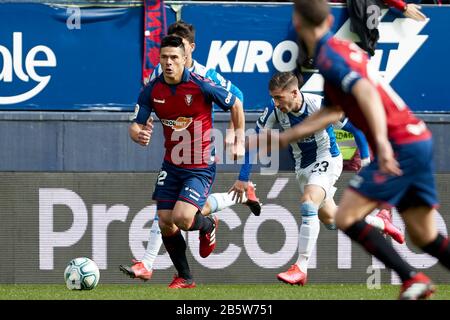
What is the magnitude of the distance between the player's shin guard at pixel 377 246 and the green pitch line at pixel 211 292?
1477 millimetres

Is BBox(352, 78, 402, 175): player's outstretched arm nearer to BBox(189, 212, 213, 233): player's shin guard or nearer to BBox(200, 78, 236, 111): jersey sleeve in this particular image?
BBox(200, 78, 236, 111): jersey sleeve

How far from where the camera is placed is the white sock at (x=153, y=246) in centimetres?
1004

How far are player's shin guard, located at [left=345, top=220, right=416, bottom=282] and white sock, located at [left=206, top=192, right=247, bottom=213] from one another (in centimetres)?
327

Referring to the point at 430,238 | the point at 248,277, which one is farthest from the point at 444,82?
the point at 430,238

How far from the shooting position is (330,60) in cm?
695

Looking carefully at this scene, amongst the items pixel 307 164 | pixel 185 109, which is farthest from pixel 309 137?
pixel 185 109

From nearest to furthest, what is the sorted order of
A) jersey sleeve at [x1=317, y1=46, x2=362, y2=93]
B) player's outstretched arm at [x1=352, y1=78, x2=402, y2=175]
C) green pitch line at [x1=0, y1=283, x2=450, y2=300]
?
player's outstretched arm at [x1=352, y1=78, x2=402, y2=175] < jersey sleeve at [x1=317, y1=46, x2=362, y2=93] < green pitch line at [x1=0, y1=283, x2=450, y2=300]

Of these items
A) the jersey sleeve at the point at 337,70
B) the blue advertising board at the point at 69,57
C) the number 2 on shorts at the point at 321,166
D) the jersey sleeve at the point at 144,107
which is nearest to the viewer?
the jersey sleeve at the point at 337,70

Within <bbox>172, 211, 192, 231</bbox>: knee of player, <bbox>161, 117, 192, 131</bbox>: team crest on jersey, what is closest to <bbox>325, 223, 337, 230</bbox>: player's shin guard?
<bbox>172, 211, 192, 231</bbox>: knee of player

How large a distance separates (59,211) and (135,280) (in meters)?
1.01

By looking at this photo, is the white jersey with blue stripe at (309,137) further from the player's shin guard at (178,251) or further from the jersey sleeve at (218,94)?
the player's shin guard at (178,251)

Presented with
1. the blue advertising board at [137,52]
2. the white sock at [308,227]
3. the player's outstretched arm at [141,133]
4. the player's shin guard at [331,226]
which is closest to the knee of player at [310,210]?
the white sock at [308,227]

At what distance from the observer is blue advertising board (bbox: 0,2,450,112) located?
12305 mm

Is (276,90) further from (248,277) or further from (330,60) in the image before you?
(330,60)
